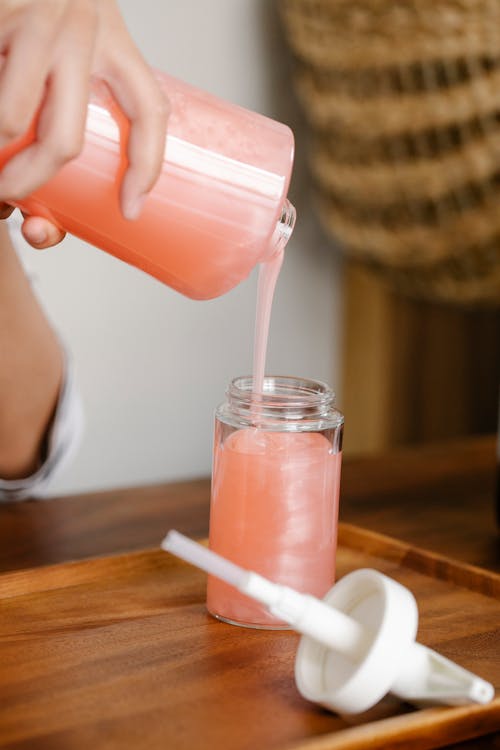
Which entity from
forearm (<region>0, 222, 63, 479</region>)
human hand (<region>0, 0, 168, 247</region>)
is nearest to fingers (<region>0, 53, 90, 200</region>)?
human hand (<region>0, 0, 168, 247</region>)

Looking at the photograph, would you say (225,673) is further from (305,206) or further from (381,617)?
(305,206)

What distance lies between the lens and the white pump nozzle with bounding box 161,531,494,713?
0.50 meters

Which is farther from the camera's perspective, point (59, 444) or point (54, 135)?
point (59, 444)

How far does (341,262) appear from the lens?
1646 millimetres

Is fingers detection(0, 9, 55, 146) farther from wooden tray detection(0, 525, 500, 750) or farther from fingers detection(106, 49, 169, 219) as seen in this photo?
wooden tray detection(0, 525, 500, 750)

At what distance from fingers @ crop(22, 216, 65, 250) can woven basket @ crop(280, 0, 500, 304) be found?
0.74 meters

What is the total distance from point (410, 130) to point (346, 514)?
543 mm

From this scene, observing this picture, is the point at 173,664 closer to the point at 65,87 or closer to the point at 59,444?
the point at 65,87

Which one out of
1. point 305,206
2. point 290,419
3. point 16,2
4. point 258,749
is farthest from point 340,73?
point 258,749

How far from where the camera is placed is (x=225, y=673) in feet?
1.85

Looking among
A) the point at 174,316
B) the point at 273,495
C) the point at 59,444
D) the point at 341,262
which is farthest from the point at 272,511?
the point at 341,262

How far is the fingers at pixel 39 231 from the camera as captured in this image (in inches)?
23.6

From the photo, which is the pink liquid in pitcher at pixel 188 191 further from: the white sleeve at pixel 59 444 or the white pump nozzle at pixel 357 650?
the white sleeve at pixel 59 444

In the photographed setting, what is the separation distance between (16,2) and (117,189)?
0.40 ft
